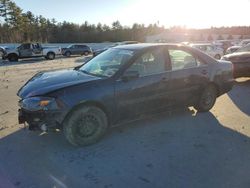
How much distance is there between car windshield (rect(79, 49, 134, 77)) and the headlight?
3.58 feet

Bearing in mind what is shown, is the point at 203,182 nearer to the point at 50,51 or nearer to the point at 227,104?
the point at 227,104

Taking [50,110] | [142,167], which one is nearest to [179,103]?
[142,167]

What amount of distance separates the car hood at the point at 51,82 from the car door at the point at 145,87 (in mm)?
580

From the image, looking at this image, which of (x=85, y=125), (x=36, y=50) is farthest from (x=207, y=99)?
(x=36, y=50)

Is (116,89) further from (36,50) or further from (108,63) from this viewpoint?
(36,50)

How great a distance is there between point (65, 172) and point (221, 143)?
2.64 metres

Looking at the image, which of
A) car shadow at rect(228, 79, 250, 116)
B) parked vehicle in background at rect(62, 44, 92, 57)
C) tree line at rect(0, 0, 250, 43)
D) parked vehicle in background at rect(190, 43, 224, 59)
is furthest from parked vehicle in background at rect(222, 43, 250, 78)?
tree line at rect(0, 0, 250, 43)

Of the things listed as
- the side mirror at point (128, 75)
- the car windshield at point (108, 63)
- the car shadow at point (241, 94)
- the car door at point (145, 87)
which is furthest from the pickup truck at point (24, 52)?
the side mirror at point (128, 75)

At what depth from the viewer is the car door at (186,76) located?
578 centimetres

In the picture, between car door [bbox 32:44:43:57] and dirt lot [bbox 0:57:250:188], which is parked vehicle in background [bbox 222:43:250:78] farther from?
car door [bbox 32:44:43:57]

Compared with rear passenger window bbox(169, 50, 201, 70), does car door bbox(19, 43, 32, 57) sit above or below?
above

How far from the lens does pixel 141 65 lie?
5344 mm

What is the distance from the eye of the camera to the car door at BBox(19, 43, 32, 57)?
90.5 ft

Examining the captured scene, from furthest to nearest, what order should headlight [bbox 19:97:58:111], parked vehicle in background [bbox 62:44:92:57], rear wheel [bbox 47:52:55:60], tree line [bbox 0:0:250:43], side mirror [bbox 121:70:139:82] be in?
tree line [bbox 0:0:250:43] < parked vehicle in background [bbox 62:44:92:57] < rear wheel [bbox 47:52:55:60] < side mirror [bbox 121:70:139:82] < headlight [bbox 19:97:58:111]
